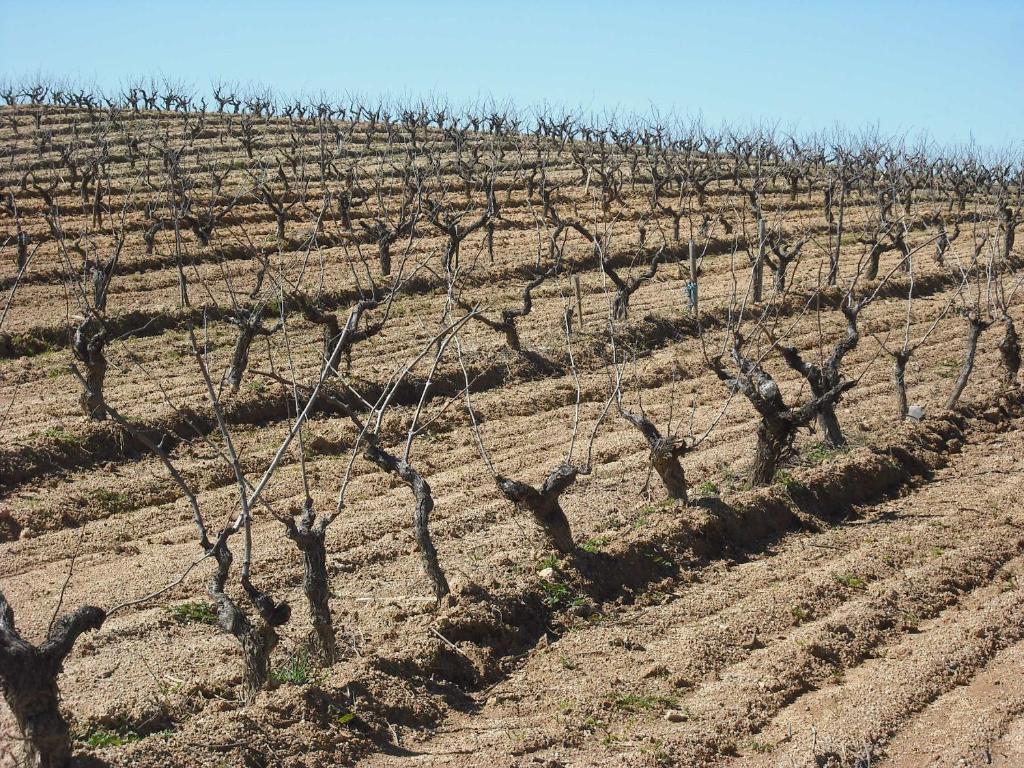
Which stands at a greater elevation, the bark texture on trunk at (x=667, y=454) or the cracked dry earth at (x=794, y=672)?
the bark texture on trunk at (x=667, y=454)

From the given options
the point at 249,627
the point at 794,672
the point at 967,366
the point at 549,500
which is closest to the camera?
the point at 249,627

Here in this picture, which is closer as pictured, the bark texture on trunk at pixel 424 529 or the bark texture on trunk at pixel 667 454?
the bark texture on trunk at pixel 424 529

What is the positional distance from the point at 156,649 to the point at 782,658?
15.7 feet

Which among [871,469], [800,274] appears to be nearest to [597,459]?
[871,469]

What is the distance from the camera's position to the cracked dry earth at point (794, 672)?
610 centimetres

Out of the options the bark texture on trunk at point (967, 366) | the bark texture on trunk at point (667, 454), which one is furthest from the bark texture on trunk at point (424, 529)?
the bark texture on trunk at point (967, 366)

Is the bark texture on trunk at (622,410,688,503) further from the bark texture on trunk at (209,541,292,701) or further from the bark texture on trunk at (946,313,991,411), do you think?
the bark texture on trunk at (946,313,991,411)

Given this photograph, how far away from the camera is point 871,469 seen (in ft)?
35.6

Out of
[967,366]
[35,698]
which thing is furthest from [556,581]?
[967,366]

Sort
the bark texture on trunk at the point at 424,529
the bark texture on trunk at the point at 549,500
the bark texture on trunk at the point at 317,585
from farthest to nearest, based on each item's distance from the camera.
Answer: the bark texture on trunk at the point at 549,500
the bark texture on trunk at the point at 424,529
the bark texture on trunk at the point at 317,585

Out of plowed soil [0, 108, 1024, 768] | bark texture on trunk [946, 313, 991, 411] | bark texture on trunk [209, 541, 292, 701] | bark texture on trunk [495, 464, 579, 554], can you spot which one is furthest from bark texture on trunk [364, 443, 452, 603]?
bark texture on trunk [946, 313, 991, 411]

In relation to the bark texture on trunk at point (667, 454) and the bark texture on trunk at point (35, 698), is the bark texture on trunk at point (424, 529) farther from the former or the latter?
the bark texture on trunk at point (35, 698)

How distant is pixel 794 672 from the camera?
6.92 m

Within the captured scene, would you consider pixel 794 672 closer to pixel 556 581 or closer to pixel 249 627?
pixel 556 581
